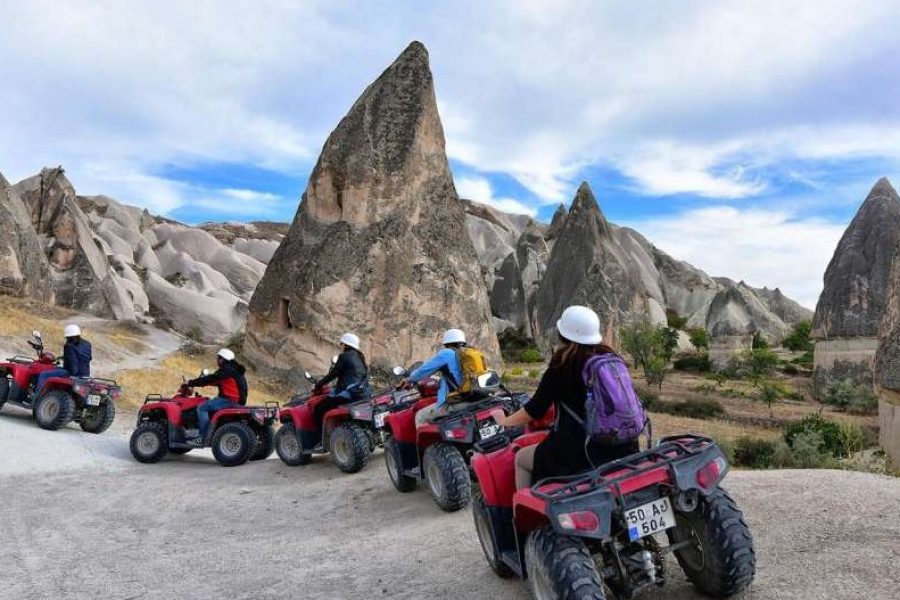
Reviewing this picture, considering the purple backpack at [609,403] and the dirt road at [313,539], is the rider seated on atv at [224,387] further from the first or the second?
the purple backpack at [609,403]

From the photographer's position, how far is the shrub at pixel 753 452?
40.4 feet

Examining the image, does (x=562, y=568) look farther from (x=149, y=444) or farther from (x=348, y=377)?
(x=149, y=444)

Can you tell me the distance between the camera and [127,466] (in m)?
10.4

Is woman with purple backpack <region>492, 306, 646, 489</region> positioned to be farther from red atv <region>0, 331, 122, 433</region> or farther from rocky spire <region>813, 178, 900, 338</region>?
rocky spire <region>813, 178, 900, 338</region>

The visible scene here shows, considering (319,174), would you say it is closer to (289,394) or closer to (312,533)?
(289,394)

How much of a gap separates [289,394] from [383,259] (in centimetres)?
438

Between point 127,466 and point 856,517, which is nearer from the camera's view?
point 856,517

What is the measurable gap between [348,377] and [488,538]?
17.0ft

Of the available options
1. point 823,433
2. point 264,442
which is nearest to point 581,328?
point 264,442

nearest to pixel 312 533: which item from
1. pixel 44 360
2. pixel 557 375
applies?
pixel 557 375

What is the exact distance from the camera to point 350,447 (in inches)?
361

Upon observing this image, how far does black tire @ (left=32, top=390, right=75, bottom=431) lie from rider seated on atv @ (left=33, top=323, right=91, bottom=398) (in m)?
0.25

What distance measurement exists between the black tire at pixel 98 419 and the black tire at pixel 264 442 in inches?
123

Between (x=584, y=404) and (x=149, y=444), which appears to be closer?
(x=584, y=404)
